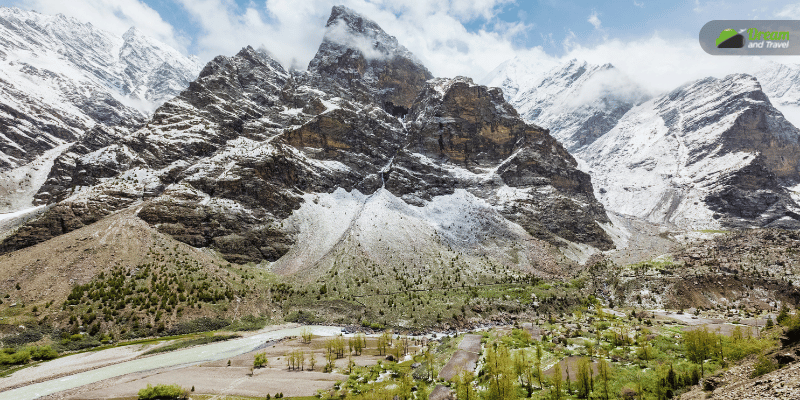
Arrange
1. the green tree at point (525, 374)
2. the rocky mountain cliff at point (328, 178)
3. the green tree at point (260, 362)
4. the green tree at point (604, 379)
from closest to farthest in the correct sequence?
the green tree at point (604, 379), the green tree at point (525, 374), the green tree at point (260, 362), the rocky mountain cliff at point (328, 178)

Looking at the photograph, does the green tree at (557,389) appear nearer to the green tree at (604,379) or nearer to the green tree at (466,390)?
the green tree at (604,379)

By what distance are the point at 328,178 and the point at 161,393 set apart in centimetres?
9350

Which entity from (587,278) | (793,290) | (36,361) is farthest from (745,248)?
(36,361)

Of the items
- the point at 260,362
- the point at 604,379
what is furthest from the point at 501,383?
the point at 260,362

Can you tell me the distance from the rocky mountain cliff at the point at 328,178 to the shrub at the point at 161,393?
47.8m

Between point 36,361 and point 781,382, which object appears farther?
point 36,361

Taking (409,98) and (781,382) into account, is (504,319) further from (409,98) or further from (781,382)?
(409,98)

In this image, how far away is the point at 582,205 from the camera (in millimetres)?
127688

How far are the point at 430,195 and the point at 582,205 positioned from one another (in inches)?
2349

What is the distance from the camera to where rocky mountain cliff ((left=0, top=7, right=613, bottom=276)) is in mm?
81812

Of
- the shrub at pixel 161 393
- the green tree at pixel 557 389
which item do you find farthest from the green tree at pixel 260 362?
the green tree at pixel 557 389

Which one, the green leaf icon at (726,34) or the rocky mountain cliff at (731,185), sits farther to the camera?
the rocky mountain cliff at (731,185)

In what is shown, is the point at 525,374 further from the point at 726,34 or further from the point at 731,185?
the point at 731,185

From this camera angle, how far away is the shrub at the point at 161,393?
26953 millimetres
